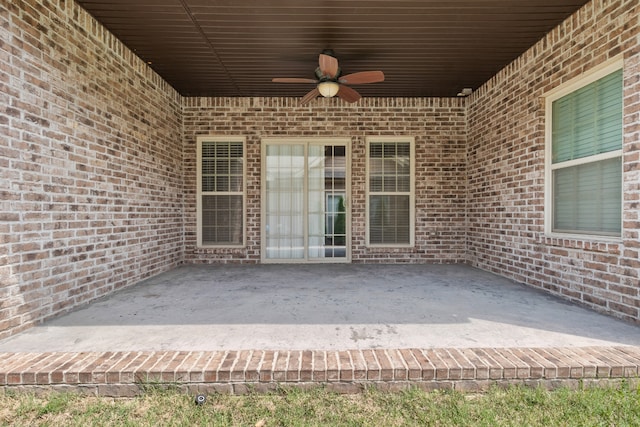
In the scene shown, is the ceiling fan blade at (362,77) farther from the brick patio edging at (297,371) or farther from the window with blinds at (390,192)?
the brick patio edging at (297,371)

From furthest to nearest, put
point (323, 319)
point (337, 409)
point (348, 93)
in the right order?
1. point (348, 93)
2. point (323, 319)
3. point (337, 409)

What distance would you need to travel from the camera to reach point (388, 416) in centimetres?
169

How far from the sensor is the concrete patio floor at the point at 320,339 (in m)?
1.88

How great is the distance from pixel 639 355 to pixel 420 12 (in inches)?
134

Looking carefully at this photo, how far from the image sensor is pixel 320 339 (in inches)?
90.9

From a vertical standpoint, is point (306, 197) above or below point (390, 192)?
below

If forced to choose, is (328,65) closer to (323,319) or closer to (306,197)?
(306,197)

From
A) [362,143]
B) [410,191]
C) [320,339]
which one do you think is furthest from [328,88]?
[320,339]

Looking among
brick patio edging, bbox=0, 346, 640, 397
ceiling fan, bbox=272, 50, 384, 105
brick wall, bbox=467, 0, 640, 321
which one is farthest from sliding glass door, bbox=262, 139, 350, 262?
brick patio edging, bbox=0, 346, 640, 397

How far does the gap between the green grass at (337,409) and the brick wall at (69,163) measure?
1.22 meters

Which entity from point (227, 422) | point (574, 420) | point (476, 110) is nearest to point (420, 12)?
point (476, 110)

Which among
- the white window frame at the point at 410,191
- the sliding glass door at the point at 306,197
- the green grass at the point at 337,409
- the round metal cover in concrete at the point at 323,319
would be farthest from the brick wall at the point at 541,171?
the sliding glass door at the point at 306,197

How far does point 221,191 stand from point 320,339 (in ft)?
13.7

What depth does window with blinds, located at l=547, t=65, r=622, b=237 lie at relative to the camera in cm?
307
